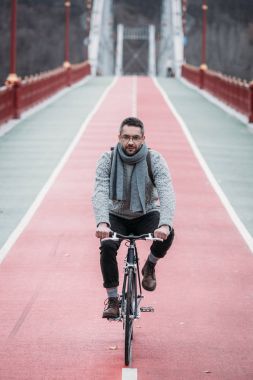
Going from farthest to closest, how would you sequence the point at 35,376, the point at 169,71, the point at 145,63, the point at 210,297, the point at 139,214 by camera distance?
the point at 145,63 < the point at 169,71 < the point at 210,297 < the point at 139,214 < the point at 35,376

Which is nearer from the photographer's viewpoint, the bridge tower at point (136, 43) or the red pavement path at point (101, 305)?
the red pavement path at point (101, 305)

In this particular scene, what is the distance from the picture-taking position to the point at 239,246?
1291cm

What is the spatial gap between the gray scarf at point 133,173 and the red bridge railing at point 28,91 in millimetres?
23001

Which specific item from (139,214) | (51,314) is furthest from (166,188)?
(51,314)

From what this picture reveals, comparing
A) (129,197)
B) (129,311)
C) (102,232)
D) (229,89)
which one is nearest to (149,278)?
(129,197)

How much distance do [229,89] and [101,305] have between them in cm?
3117

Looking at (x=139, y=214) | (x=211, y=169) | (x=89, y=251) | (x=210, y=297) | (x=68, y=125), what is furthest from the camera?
(x=68, y=125)

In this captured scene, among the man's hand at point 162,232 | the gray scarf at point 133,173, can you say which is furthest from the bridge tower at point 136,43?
the man's hand at point 162,232

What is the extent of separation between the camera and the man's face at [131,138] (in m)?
7.54

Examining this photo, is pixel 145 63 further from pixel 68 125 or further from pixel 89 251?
pixel 89 251

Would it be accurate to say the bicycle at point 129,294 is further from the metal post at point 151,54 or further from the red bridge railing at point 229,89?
the metal post at point 151,54

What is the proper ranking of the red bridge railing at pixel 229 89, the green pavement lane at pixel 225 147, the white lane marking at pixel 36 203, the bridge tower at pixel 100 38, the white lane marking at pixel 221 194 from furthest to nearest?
the bridge tower at pixel 100 38 < the red bridge railing at pixel 229 89 < the green pavement lane at pixel 225 147 < the white lane marking at pixel 221 194 < the white lane marking at pixel 36 203

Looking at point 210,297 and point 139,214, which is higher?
point 139,214

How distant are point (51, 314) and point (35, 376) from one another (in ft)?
6.41
